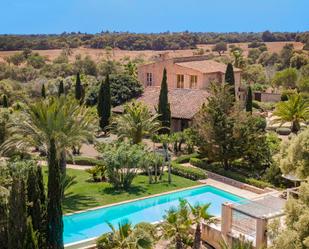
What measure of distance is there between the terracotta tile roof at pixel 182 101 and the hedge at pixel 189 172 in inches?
376

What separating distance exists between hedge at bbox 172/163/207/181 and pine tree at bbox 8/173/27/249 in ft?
51.1

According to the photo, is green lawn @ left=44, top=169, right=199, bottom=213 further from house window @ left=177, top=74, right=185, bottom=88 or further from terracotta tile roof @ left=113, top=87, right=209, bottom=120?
house window @ left=177, top=74, right=185, bottom=88

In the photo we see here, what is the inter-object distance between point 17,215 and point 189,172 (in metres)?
15.9

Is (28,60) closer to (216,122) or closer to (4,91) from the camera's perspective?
(4,91)

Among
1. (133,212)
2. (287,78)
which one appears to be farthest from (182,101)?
(287,78)

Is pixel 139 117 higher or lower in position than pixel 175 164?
higher

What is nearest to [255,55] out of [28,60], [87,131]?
[28,60]

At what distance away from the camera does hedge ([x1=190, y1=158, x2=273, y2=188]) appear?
25.6m

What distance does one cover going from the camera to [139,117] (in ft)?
101

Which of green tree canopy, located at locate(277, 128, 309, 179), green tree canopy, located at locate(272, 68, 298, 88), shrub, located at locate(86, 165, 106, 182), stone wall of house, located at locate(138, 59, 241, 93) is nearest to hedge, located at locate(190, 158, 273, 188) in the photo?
shrub, located at locate(86, 165, 106, 182)

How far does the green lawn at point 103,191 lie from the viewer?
73.8 feet

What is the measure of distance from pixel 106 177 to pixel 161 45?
107 m

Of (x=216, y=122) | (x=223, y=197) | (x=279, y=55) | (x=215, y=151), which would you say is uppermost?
(x=279, y=55)

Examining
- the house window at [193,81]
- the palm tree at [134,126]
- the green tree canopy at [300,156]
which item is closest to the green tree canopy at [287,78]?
the house window at [193,81]
